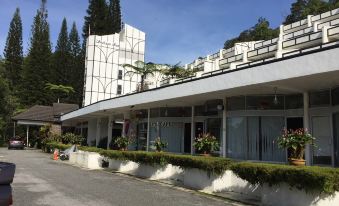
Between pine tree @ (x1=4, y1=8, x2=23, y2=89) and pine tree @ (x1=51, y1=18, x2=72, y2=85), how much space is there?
6.45 m

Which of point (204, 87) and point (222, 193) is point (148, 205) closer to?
point (222, 193)

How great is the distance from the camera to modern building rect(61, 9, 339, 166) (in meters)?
12.6

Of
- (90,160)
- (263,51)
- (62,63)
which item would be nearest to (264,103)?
(263,51)

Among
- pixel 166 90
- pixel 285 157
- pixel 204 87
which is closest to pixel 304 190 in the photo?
pixel 285 157

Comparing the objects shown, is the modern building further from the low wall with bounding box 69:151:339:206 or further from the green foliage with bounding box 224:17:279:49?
the green foliage with bounding box 224:17:279:49

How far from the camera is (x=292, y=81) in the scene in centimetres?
1290

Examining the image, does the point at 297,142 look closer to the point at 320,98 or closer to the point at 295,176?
the point at 295,176

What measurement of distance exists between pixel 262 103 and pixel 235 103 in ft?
4.30

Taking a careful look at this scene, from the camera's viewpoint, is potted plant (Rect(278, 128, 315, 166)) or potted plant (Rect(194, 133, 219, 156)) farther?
potted plant (Rect(194, 133, 219, 156))

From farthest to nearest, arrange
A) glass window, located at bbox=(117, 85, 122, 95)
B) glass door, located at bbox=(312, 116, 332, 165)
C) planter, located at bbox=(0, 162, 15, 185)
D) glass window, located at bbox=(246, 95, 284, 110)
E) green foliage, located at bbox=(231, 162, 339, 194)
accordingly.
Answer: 1. glass window, located at bbox=(117, 85, 122, 95)
2. glass window, located at bbox=(246, 95, 284, 110)
3. glass door, located at bbox=(312, 116, 332, 165)
4. green foliage, located at bbox=(231, 162, 339, 194)
5. planter, located at bbox=(0, 162, 15, 185)

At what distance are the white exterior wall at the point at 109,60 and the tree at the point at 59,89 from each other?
13.1 meters

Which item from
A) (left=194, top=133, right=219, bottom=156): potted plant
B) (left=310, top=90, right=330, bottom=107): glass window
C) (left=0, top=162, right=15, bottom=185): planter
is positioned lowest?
(left=0, top=162, right=15, bottom=185): planter

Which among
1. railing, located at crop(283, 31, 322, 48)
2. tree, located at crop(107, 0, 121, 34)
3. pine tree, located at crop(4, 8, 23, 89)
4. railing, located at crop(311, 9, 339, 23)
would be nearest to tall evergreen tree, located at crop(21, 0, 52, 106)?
pine tree, located at crop(4, 8, 23, 89)

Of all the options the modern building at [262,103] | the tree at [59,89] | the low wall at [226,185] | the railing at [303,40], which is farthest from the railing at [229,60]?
the tree at [59,89]
